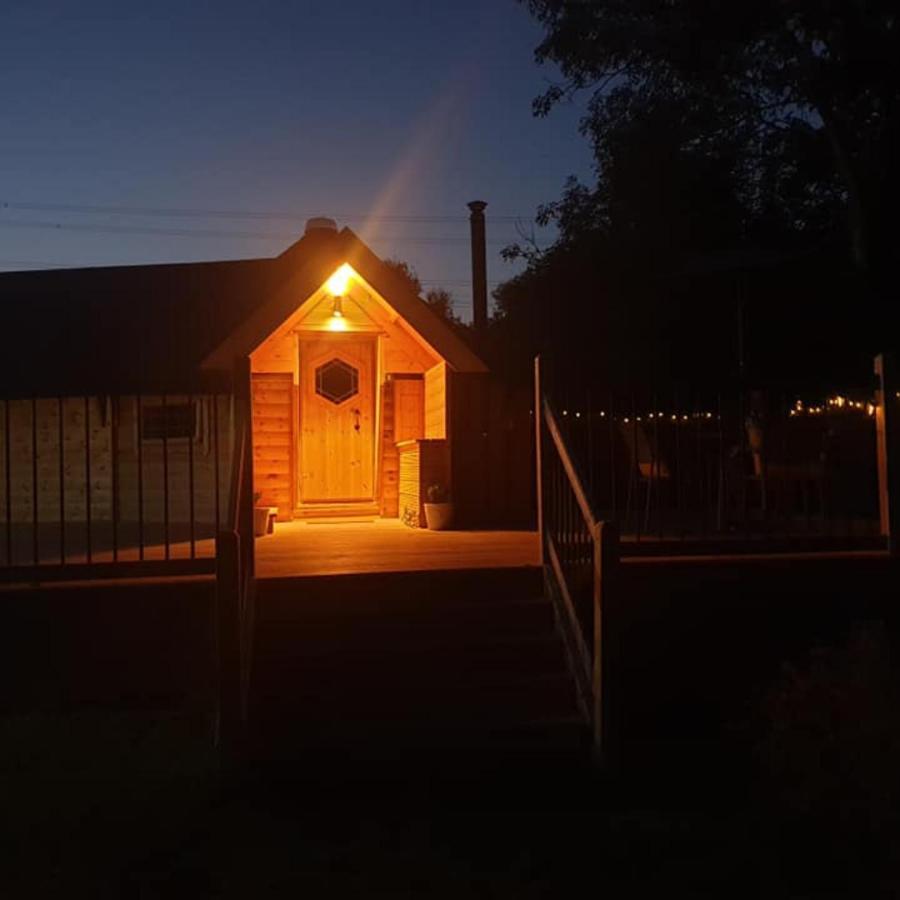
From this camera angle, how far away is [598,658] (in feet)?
16.9

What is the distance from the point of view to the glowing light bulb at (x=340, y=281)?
1045 cm

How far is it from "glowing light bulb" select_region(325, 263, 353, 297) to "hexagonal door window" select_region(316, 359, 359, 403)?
97 cm

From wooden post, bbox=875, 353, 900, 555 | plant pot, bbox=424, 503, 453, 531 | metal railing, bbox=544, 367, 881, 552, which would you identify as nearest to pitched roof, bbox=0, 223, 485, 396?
plant pot, bbox=424, 503, 453, 531

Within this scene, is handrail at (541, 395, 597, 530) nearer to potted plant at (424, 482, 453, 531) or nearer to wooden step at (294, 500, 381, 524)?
potted plant at (424, 482, 453, 531)

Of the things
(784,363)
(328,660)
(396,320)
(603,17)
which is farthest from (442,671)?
(784,363)

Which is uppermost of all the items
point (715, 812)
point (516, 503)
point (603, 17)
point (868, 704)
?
point (603, 17)

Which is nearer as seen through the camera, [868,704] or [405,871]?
[405,871]

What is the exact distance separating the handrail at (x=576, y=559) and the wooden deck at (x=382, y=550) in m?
0.37

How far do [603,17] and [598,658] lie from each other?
32.3 feet

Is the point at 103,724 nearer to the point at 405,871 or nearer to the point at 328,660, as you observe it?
the point at 328,660

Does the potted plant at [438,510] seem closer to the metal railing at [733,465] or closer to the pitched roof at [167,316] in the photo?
the pitched roof at [167,316]

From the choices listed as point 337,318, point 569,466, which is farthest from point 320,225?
point 569,466

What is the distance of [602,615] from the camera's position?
5.18m

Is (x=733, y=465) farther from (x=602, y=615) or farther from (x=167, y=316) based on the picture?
(x=167, y=316)
